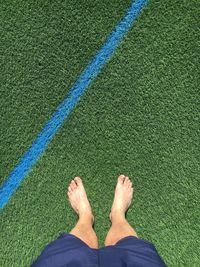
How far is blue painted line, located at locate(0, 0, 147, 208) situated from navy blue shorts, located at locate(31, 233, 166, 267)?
2.40 ft

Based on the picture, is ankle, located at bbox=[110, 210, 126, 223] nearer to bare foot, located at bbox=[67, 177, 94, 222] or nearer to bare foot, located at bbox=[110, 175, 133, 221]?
bare foot, located at bbox=[110, 175, 133, 221]

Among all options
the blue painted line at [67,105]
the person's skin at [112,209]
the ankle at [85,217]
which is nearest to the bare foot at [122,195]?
the person's skin at [112,209]

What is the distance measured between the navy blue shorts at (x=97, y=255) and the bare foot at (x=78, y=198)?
0.38 metres

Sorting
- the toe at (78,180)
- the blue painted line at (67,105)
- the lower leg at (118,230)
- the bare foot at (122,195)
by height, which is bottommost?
the lower leg at (118,230)

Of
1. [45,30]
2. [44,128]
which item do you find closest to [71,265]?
[44,128]

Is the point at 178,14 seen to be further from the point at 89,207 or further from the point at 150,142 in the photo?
the point at 89,207

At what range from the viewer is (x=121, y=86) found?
3680 millimetres

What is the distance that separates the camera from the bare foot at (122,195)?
371 cm

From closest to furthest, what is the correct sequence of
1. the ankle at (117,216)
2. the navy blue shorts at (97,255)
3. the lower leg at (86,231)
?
the navy blue shorts at (97,255) → the lower leg at (86,231) → the ankle at (117,216)

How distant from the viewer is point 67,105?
12.2 feet

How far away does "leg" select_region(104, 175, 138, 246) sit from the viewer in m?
3.64

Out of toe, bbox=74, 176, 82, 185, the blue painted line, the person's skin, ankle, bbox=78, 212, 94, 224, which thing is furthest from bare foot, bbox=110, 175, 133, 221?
the blue painted line

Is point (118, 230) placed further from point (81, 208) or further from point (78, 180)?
point (78, 180)

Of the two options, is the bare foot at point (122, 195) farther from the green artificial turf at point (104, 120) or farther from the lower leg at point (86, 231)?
the lower leg at point (86, 231)
